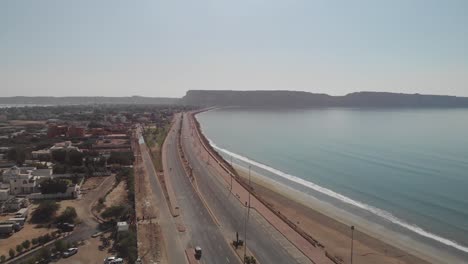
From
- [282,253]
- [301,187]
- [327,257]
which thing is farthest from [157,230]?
[301,187]

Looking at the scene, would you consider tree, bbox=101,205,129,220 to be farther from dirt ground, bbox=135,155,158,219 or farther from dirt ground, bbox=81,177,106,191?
dirt ground, bbox=81,177,106,191

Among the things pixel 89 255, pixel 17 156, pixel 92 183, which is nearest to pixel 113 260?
pixel 89 255

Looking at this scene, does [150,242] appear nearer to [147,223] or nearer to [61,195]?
[147,223]

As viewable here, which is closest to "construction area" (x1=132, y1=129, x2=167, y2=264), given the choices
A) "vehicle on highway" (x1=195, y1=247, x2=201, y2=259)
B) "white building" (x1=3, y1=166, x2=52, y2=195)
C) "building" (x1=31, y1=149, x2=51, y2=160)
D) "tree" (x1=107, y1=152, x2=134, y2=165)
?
"vehicle on highway" (x1=195, y1=247, x2=201, y2=259)

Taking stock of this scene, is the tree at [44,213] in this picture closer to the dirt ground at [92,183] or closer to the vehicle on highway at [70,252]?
the vehicle on highway at [70,252]

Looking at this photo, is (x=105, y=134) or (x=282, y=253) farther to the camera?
(x=105, y=134)

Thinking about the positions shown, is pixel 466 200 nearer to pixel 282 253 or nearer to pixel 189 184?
pixel 282 253

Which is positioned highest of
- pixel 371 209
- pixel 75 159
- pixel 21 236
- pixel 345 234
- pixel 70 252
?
pixel 75 159
